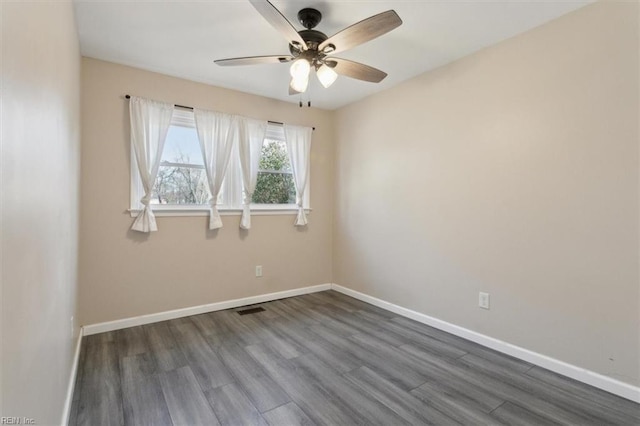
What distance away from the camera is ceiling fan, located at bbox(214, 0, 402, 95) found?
1789 mm

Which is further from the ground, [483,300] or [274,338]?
[483,300]

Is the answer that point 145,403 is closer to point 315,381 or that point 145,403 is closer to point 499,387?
point 315,381

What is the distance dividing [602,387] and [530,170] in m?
1.55

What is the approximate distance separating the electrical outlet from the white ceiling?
215 centimetres

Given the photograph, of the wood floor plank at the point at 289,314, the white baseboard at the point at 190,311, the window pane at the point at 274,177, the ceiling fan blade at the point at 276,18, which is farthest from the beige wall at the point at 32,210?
the window pane at the point at 274,177

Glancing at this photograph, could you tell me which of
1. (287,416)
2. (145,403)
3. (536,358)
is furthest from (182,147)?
(536,358)

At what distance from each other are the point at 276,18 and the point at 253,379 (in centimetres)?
233

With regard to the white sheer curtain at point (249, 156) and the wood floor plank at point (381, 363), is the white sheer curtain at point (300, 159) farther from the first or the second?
the wood floor plank at point (381, 363)

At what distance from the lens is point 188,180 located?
345 centimetres

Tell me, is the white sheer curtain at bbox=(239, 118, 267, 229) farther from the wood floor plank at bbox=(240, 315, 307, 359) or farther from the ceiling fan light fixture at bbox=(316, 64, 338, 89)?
the ceiling fan light fixture at bbox=(316, 64, 338, 89)

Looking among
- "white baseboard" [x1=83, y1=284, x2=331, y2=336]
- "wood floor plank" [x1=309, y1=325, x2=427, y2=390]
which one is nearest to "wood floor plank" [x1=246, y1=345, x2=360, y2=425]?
"wood floor plank" [x1=309, y1=325, x2=427, y2=390]

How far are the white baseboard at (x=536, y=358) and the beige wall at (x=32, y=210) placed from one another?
2.90 meters

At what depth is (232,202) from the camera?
367 centimetres

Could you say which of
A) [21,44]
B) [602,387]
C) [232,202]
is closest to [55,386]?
[21,44]
